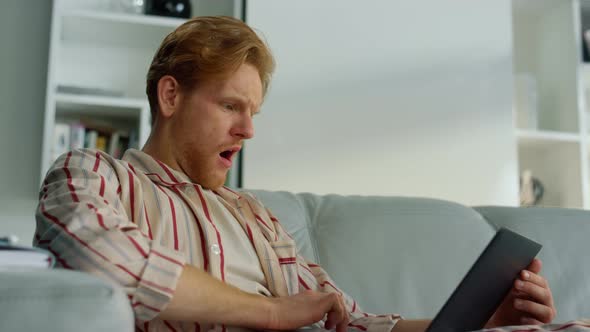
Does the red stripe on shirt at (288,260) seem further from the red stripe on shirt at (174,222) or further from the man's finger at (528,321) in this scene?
the man's finger at (528,321)

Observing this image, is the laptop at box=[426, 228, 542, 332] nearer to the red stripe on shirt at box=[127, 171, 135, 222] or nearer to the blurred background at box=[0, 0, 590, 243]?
the red stripe on shirt at box=[127, 171, 135, 222]

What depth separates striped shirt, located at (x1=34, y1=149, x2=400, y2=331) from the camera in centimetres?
92

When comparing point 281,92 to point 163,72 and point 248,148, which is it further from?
point 163,72

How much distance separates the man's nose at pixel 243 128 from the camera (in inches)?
58.1

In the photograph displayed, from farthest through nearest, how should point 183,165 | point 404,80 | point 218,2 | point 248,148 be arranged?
1. point 218,2
2. point 404,80
3. point 248,148
4. point 183,165

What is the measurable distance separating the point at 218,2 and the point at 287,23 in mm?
455

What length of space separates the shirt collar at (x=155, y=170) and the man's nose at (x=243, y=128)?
14cm

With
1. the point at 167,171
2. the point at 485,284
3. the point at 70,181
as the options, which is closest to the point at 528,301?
the point at 485,284

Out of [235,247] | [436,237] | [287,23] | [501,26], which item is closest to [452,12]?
[501,26]

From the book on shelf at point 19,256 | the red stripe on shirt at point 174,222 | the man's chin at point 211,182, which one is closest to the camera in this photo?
the book on shelf at point 19,256

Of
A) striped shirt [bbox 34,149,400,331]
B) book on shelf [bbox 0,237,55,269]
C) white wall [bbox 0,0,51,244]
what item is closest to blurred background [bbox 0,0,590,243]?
white wall [bbox 0,0,51,244]

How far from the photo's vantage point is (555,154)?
133 inches

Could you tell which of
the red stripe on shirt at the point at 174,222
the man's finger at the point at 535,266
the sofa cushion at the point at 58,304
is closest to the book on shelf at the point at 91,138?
the red stripe on shirt at the point at 174,222

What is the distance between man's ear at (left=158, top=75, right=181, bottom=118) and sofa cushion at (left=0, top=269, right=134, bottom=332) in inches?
29.8
